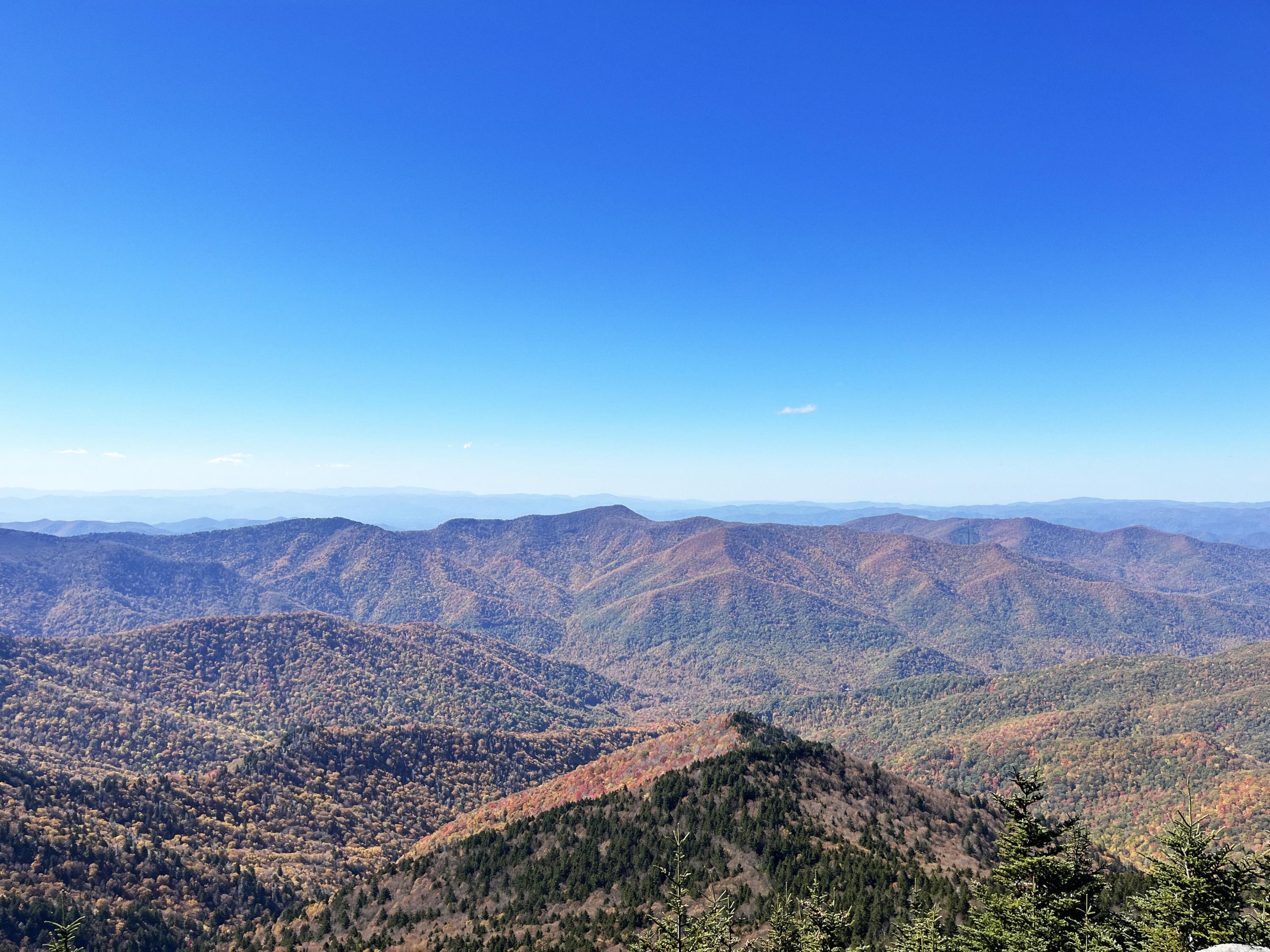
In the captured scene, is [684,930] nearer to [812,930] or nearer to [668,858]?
[812,930]

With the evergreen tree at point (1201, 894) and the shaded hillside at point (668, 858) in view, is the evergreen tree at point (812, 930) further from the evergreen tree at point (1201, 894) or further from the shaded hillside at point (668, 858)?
the shaded hillside at point (668, 858)

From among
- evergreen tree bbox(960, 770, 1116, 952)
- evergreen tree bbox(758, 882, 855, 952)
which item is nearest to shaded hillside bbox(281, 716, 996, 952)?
evergreen tree bbox(758, 882, 855, 952)

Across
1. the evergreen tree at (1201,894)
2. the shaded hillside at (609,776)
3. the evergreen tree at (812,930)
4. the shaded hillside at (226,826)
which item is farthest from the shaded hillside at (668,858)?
the evergreen tree at (1201,894)

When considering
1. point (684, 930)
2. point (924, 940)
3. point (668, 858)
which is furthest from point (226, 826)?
point (924, 940)

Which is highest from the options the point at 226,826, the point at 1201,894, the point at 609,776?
the point at 1201,894

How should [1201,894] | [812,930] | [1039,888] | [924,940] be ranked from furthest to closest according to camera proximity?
[812,930] → [924,940] → [1039,888] → [1201,894]
